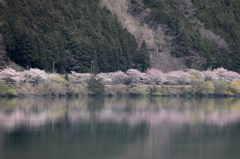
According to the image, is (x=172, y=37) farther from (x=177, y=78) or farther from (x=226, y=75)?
(x=177, y=78)

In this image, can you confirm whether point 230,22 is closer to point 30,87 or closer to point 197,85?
point 197,85

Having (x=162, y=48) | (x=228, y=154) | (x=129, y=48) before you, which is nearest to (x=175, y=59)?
(x=162, y=48)

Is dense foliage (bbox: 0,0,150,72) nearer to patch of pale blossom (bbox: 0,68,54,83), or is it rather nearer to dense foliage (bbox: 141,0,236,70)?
patch of pale blossom (bbox: 0,68,54,83)

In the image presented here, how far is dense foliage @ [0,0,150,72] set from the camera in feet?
189

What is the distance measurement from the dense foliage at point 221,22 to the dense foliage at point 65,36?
1028 inches

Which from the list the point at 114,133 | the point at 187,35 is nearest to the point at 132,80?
the point at 187,35

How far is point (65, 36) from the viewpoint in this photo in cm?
6631

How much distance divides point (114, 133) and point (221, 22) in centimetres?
7899

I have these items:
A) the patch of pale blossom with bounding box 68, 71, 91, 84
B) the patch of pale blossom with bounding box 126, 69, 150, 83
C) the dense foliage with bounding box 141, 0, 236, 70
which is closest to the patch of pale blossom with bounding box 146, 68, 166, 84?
the patch of pale blossom with bounding box 126, 69, 150, 83

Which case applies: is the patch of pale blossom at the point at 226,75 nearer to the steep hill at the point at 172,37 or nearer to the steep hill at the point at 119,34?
the steep hill at the point at 172,37

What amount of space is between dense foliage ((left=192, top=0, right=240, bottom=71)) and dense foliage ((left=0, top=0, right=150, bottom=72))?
26111 mm

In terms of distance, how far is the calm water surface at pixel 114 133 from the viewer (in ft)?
75.2

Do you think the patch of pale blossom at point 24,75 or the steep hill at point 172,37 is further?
the steep hill at point 172,37

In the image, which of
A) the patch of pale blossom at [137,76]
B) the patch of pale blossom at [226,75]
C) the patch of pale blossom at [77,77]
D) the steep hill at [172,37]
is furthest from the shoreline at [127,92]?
the steep hill at [172,37]
